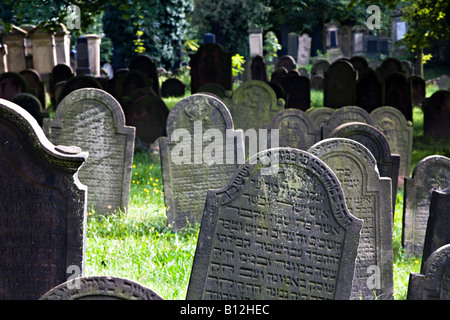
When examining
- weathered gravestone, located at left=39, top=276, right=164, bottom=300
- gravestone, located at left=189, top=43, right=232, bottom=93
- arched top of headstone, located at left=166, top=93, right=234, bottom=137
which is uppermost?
gravestone, located at left=189, top=43, right=232, bottom=93

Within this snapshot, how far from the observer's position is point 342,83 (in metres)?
16.3

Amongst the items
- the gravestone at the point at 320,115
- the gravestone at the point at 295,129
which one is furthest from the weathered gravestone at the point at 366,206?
the gravestone at the point at 320,115

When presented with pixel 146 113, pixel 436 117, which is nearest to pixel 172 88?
pixel 146 113

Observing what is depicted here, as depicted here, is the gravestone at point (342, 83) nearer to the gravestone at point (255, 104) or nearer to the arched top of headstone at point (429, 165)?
the gravestone at point (255, 104)

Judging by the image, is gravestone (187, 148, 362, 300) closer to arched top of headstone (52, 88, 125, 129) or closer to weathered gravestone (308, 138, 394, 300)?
weathered gravestone (308, 138, 394, 300)

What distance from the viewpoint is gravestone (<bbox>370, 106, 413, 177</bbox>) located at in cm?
1024

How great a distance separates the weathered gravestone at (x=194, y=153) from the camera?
7430 millimetres

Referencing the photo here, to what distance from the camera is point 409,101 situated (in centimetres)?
1395

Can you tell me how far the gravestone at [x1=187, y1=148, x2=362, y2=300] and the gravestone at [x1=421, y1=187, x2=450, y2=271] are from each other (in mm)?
1546

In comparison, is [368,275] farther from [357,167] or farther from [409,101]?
[409,101]

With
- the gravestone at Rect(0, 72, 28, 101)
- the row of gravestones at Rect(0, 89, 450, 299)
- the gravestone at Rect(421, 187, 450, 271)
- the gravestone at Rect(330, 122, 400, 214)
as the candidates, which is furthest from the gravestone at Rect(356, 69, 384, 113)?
the row of gravestones at Rect(0, 89, 450, 299)

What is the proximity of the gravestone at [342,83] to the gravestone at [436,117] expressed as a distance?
213 centimetres

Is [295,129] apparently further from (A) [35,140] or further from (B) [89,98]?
(A) [35,140]

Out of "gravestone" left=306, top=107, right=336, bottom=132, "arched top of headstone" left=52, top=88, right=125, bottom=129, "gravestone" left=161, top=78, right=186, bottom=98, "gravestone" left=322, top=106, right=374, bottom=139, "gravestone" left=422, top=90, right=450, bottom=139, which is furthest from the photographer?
"gravestone" left=161, top=78, right=186, bottom=98
